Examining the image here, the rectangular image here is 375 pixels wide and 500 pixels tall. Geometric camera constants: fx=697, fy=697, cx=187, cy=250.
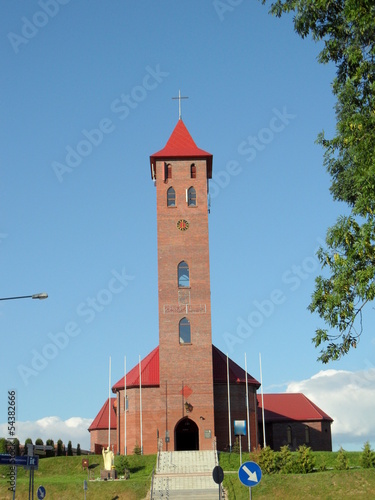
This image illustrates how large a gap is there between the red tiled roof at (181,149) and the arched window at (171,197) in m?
2.39

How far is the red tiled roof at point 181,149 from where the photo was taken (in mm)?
47688

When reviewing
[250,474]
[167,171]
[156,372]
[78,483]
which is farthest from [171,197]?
[250,474]

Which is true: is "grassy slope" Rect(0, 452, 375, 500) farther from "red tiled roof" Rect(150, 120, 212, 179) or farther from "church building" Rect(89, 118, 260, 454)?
"red tiled roof" Rect(150, 120, 212, 179)

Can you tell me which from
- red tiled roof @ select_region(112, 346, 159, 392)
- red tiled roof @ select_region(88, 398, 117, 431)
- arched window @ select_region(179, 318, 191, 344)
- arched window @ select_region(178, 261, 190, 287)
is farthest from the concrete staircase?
red tiled roof @ select_region(88, 398, 117, 431)

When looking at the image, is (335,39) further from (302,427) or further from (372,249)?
(302,427)

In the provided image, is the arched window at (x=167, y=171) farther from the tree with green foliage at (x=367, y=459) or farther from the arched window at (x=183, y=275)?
the tree with green foliage at (x=367, y=459)

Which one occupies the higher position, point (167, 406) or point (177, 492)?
point (167, 406)

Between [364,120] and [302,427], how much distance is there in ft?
155

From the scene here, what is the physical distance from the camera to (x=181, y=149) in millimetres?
48656

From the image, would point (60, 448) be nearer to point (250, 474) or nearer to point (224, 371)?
point (224, 371)

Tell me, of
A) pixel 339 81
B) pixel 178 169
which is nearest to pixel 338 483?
pixel 339 81

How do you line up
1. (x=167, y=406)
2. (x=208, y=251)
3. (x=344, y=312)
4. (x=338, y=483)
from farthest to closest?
(x=208, y=251) < (x=167, y=406) < (x=338, y=483) < (x=344, y=312)

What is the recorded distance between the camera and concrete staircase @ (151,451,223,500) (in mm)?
32500

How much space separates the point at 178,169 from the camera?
4775 centimetres
